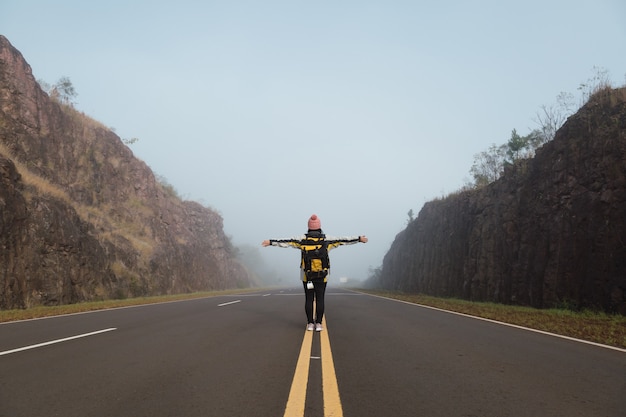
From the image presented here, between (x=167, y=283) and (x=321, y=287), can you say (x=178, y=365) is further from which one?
(x=167, y=283)

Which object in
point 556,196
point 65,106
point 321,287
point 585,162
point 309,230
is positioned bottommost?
point 321,287

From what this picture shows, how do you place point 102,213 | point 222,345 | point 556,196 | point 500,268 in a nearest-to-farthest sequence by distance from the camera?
point 222,345 → point 556,196 → point 500,268 → point 102,213

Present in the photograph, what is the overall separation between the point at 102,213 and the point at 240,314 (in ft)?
82.4

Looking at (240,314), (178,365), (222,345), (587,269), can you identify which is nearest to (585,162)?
(587,269)

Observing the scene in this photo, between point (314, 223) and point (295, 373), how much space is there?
159 inches

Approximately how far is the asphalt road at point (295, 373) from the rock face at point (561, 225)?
6.79 meters

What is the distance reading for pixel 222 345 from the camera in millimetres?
6855

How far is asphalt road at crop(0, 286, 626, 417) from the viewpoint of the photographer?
12.6 ft

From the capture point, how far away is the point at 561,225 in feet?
51.4

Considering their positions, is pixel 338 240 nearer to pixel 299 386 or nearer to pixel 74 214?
pixel 299 386

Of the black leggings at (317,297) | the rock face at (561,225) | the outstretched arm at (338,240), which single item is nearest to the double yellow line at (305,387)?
the black leggings at (317,297)

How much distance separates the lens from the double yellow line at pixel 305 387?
12.1 ft

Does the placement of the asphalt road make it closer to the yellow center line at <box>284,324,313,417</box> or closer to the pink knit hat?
the yellow center line at <box>284,324,313,417</box>

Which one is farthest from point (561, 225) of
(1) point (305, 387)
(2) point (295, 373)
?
(1) point (305, 387)
